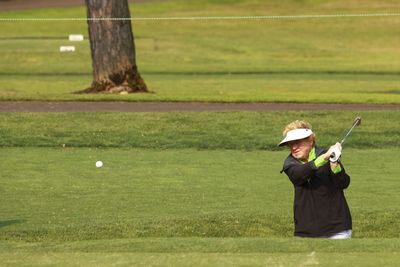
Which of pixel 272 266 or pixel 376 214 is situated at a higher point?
pixel 272 266

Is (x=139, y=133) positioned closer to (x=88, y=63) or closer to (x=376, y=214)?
(x=376, y=214)

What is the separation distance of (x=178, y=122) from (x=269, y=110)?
223 centimetres

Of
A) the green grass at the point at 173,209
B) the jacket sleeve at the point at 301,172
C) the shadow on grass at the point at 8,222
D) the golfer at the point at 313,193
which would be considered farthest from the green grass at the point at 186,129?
the jacket sleeve at the point at 301,172

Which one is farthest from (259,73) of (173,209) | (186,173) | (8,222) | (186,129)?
(8,222)

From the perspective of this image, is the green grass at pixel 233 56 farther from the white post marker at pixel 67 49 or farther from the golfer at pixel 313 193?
the golfer at pixel 313 193

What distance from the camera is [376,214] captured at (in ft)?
44.9

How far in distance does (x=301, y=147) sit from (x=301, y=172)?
0.29m

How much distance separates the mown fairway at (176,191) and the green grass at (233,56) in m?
4.07

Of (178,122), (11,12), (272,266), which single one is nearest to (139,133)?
(178,122)

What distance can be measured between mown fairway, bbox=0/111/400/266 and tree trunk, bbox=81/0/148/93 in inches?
178

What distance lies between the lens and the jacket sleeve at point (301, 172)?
1018cm

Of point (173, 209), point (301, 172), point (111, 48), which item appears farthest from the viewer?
point (111, 48)

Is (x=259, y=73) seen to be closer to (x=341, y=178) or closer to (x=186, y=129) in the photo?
(x=186, y=129)

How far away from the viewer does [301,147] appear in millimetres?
10430
